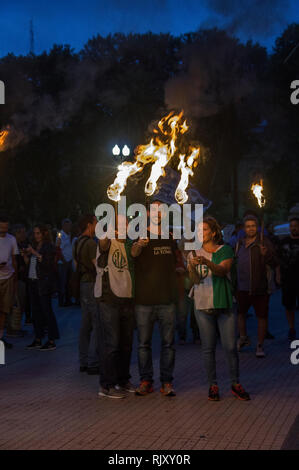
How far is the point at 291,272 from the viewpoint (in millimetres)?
11586

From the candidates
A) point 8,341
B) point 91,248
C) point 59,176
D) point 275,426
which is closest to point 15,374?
point 91,248

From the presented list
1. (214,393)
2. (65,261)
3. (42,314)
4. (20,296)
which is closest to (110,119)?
(65,261)

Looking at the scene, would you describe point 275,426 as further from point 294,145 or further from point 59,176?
point 59,176

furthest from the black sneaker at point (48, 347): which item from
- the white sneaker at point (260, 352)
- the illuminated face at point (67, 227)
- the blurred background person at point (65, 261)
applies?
the illuminated face at point (67, 227)

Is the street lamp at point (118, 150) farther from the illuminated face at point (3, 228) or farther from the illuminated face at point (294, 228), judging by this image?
the illuminated face at point (3, 228)

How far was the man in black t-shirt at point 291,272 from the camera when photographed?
37.6 ft

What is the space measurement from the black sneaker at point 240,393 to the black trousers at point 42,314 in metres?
4.09

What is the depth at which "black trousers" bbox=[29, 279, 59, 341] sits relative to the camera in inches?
424

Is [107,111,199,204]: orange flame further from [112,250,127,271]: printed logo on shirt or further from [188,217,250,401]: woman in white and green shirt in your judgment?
[188,217,250,401]: woman in white and green shirt

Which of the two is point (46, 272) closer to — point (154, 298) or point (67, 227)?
point (154, 298)

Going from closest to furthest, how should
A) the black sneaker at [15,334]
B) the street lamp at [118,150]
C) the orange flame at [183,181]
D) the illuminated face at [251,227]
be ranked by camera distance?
the orange flame at [183,181]
the illuminated face at [251,227]
the black sneaker at [15,334]
the street lamp at [118,150]

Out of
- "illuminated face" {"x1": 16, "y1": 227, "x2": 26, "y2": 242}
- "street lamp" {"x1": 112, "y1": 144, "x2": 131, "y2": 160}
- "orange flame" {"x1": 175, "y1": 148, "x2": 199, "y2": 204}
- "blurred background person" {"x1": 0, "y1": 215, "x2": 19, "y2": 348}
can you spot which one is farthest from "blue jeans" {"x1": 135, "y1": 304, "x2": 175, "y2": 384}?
"street lamp" {"x1": 112, "y1": 144, "x2": 131, "y2": 160}

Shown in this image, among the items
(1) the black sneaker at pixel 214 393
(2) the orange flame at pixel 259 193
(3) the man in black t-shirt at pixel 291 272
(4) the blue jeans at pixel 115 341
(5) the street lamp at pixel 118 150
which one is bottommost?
(1) the black sneaker at pixel 214 393
